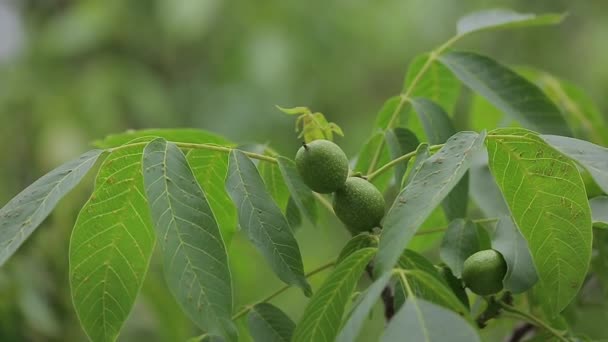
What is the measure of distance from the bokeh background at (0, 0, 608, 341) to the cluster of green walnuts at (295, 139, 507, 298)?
60.9 inches

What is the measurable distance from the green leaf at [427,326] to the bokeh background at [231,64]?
1817mm

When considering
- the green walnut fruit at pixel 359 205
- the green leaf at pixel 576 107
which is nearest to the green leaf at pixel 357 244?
the green walnut fruit at pixel 359 205

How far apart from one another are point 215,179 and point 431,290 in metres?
0.37

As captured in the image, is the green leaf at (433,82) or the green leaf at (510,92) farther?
the green leaf at (433,82)

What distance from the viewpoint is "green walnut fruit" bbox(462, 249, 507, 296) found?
979mm

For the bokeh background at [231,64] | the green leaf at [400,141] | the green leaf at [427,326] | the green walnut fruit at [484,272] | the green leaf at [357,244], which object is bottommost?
the bokeh background at [231,64]

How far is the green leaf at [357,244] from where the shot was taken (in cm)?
99

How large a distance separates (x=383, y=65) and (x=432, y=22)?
0.71 m

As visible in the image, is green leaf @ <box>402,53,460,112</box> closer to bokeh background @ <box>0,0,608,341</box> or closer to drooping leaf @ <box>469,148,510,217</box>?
drooping leaf @ <box>469,148,510,217</box>

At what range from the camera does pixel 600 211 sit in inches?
39.9

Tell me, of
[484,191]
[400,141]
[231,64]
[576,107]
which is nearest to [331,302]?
[400,141]

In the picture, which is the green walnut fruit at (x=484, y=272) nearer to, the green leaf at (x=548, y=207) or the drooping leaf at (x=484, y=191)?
the green leaf at (x=548, y=207)

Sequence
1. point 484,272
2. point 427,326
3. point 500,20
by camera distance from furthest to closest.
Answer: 1. point 500,20
2. point 484,272
3. point 427,326

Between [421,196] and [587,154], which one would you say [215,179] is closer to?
[421,196]
